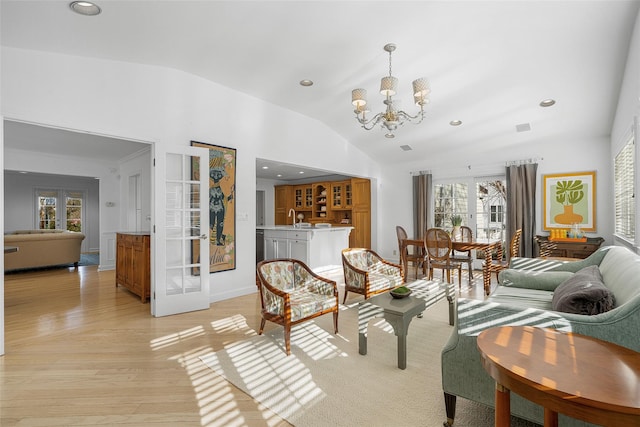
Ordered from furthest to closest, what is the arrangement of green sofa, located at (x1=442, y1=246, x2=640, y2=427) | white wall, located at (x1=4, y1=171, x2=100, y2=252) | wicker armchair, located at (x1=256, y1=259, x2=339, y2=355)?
1. white wall, located at (x1=4, y1=171, x2=100, y2=252)
2. wicker armchair, located at (x1=256, y1=259, x2=339, y2=355)
3. green sofa, located at (x1=442, y1=246, x2=640, y2=427)

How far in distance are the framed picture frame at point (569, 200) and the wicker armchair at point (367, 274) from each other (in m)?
3.38

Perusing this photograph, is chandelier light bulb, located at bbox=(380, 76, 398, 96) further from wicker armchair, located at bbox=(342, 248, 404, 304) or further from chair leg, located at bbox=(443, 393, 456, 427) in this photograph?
chair leg, located at bbox=(443, 393, 456, 427)

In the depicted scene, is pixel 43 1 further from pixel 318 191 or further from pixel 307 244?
pixel 318 191

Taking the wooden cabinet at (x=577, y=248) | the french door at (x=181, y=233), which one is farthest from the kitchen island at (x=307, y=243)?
the wooden cabinet at (x=577, y=248)

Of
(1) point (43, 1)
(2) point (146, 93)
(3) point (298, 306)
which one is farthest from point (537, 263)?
(1) point (43, 1)

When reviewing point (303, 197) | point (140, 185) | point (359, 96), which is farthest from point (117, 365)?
point (303, 197)

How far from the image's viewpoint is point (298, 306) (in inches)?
111

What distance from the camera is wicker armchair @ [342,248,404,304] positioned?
12.6 ft

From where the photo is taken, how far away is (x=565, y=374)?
107 centimetres

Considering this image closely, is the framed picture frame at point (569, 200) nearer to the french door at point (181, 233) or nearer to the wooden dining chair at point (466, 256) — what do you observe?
the wooden dining chair at point (466, 256)

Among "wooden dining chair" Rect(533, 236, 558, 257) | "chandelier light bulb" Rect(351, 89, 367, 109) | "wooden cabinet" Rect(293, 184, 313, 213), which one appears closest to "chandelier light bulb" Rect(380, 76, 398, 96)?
"chandelier light bulb" Rect(351, 89, 367, 109)

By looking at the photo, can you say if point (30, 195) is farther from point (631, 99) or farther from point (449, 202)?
point (631, 99)

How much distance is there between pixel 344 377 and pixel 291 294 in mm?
1091

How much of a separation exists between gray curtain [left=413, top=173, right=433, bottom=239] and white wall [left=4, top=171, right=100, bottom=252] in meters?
9.10
